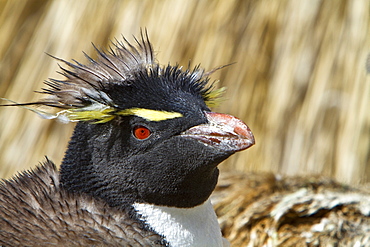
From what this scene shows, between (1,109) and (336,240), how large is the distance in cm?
318

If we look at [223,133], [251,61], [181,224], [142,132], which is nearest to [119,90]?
[142,132]

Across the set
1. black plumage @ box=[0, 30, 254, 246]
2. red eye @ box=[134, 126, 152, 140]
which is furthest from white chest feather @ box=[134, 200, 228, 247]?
red eye @ box=[134, 126, 152, 140]

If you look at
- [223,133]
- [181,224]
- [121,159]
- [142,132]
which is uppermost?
[223,133]

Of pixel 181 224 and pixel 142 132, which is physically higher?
pixel 142 132

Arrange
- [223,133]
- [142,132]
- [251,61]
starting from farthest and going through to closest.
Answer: [251,61] < [142,132] < [223,133]

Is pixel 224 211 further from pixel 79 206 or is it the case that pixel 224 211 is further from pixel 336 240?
pixel 79 206

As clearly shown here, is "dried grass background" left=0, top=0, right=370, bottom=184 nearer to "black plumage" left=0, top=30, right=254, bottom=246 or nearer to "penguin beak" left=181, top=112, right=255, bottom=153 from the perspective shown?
"black plumage" left=0, top=30, right=254, bottom=246

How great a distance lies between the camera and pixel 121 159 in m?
2.54

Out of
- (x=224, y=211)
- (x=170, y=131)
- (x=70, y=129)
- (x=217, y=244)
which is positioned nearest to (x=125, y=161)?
(x=170, y=131)

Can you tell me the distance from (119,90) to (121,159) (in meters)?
0.30

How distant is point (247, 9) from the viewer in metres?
5.14

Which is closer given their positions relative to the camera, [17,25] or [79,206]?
[79,206]

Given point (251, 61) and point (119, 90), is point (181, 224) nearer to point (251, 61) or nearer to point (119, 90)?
point (119, 90)

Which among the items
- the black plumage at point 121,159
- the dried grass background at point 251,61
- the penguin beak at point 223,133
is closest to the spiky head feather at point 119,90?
the black plumage at point 121,159
